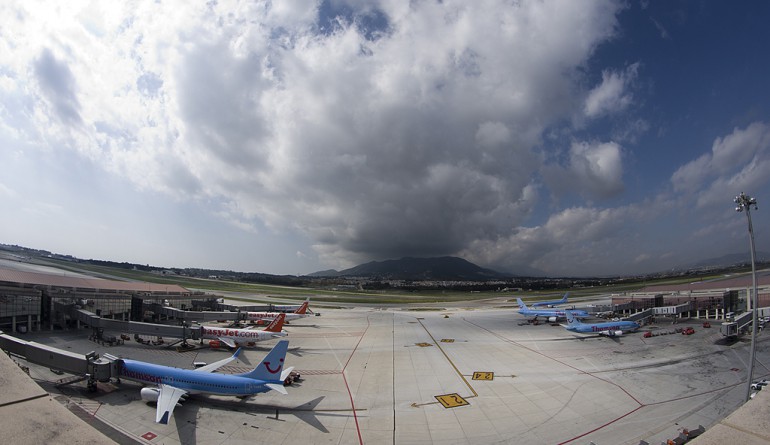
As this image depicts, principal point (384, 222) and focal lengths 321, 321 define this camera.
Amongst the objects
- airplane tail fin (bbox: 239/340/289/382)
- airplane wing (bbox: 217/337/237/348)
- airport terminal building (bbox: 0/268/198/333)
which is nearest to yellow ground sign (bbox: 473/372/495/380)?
airplane tail fin (bbox: 239/340/289/382)

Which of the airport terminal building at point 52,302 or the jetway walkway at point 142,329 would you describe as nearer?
the jetway walkway at point 142,329

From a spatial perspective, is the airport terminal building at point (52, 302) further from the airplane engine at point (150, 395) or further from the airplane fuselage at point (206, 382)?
the airplane engine at point (150, 395)

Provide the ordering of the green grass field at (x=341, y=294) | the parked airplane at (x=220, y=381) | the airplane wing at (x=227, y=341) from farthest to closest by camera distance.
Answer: the green grass field at (x=341, y=294) < the airplane wing at (x=227, y=341) < the parked airplane at (x=220, y=381)

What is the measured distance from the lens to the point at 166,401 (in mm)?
22328

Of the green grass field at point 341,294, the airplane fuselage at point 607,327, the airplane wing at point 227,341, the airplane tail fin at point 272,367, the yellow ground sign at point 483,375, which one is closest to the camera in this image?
the airplane tail fin at point 272,367

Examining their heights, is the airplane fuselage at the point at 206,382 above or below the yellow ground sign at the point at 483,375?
above

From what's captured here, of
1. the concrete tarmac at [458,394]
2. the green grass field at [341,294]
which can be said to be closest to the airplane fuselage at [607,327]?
the concrete tarmac at [458,394]

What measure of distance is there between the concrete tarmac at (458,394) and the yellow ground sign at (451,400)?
82 mm

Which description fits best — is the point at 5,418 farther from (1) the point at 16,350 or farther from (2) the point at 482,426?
(1) the point at 16,350

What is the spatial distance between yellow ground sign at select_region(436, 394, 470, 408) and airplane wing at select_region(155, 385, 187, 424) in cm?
1928

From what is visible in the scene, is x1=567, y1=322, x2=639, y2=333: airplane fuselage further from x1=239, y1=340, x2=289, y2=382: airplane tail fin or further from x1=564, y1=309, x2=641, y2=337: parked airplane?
x1=239, y1=340, x2=289, y2=382: airplane tail fin

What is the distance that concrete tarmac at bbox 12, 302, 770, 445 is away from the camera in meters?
20.7

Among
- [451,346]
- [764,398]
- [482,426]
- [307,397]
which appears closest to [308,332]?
[451,346]

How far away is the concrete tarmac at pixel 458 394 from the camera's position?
68.0ft
